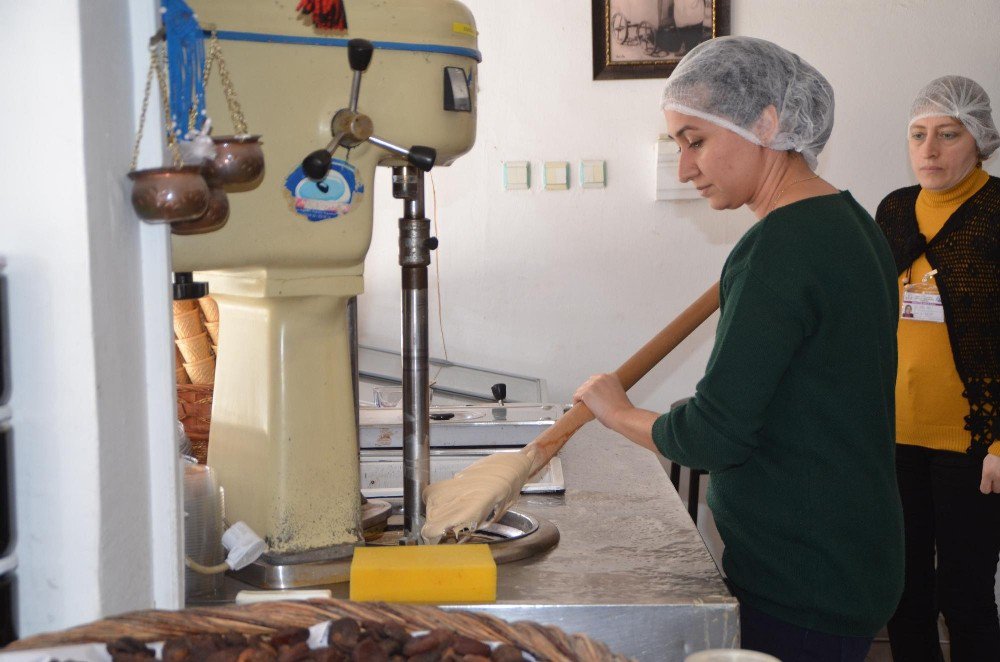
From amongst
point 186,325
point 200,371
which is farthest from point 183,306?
point 200,371

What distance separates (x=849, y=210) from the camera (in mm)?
1182

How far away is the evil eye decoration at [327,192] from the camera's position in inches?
44.8

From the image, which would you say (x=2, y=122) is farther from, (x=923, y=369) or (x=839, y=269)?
(x=923, y=369)

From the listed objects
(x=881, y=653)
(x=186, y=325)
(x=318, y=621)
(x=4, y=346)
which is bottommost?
(x=881, y=653)

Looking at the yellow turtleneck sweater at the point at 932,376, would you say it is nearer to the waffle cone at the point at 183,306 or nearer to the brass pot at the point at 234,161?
the waffle cone at the point at 183,306

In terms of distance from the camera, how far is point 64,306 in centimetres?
83

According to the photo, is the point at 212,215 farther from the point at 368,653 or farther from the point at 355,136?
the point at 368,653

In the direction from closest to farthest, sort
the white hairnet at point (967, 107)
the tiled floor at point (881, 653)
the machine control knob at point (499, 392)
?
the machine control knob at point (499, 392)
the white hairnet at point (967, 107)
the tiled floor at point (881, 653)

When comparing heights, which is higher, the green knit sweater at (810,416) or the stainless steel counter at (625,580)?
the green knit sweater at (810,416)

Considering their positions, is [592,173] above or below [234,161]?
above

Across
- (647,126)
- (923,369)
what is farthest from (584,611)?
(647,126)

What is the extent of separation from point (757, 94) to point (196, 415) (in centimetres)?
97

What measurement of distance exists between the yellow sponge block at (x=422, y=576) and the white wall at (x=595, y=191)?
2184mm

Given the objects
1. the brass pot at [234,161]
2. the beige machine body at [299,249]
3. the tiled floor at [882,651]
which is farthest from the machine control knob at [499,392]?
the tiled floor at [882,651]
